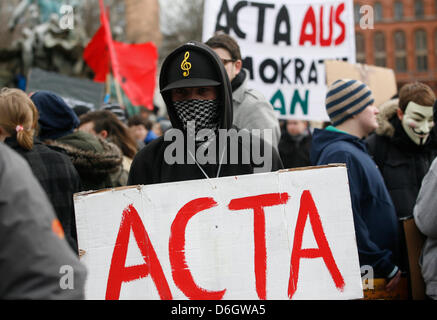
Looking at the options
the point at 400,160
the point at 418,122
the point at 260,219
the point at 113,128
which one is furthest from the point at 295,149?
the point at 260,219

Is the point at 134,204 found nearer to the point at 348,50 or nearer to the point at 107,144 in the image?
the point at 107,144

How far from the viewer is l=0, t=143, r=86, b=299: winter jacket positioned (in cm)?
138

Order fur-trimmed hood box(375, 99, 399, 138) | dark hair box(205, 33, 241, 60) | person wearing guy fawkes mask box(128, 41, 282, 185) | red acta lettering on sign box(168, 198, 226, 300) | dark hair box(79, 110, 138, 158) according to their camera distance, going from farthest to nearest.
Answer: dark hair box(79, 110, 138, 158), fur-trimmed hood box(375, 99, 399, 138), dark hair box(205, 33, 241, 60), person wearing guy fawkes mask box(128, 41, 282, 185), red acta lettering on sign box(168, 198, 226, 300)

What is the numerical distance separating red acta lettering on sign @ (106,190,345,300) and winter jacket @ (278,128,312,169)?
202 inches

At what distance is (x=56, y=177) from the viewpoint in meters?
3.55

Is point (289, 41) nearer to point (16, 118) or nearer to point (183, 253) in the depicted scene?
point (16, 118)

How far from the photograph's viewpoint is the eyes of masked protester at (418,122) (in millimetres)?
4355

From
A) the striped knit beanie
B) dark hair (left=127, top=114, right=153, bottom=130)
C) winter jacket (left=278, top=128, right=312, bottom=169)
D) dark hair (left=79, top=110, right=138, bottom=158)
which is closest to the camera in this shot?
the striped knit beanie

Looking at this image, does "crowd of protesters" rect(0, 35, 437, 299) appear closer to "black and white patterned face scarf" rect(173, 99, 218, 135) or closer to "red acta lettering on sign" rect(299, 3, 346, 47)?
"black and white patterned face scarf" rect(173, 99, 218, 135)

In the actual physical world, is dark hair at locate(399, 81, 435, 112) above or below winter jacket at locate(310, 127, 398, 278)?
above

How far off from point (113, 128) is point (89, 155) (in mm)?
1348

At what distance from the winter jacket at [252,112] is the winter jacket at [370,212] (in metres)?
0.52

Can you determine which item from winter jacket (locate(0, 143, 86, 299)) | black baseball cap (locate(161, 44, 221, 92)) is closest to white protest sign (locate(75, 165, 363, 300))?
black baseball cap (locate(161, 44, 221, 92))

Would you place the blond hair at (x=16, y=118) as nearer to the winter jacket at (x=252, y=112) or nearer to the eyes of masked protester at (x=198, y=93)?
the eyes of masked protester at (x=198, y=93)
